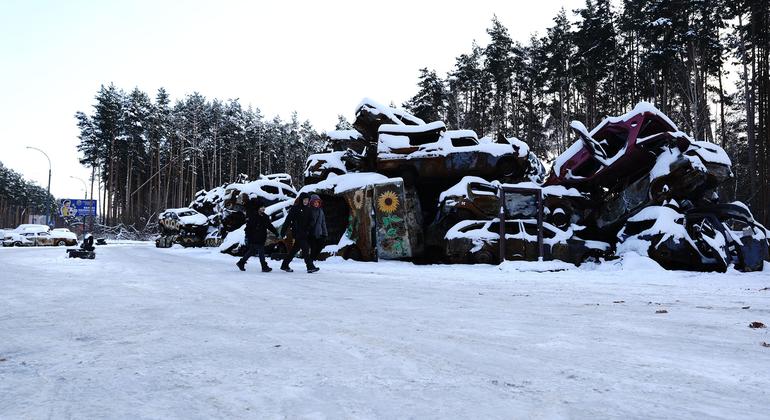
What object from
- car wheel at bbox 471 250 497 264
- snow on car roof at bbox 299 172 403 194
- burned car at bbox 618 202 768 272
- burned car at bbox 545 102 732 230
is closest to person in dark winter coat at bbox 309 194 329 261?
snow on car roof at bbox 299 172 403 194

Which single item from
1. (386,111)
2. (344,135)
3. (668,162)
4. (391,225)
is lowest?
(391,225)

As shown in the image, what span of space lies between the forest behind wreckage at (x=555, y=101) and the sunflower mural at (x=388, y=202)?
54.9ft

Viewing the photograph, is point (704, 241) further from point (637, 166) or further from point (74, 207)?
point (74, 207)

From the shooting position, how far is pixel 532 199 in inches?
531

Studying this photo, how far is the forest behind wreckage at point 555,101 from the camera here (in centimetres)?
2588

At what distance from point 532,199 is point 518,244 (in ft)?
6.57

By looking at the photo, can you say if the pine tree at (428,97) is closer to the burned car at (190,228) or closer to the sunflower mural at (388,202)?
the burned car at (190,228)

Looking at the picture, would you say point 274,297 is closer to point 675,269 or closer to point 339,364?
point 339,364

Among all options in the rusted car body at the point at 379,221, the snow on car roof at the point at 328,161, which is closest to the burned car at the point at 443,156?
the rusted car body at the point at 379,221

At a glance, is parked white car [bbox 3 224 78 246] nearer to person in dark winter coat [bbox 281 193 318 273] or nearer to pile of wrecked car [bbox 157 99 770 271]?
pile of wrecked car [bbox 157 99 770 271]

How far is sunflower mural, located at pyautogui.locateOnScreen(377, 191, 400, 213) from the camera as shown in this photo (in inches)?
540

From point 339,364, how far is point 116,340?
5.72ft

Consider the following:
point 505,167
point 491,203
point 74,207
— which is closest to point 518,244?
point 491,203

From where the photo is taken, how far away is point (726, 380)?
2.27 meters
